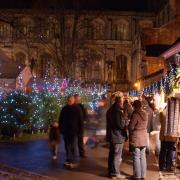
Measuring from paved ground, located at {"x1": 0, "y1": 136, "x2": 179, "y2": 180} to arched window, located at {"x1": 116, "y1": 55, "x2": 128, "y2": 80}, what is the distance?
45.9 metres

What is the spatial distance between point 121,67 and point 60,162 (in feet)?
167

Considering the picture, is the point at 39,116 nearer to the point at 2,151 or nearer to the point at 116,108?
the point at 2,151

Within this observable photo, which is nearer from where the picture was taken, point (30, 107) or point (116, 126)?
point (116, 126)

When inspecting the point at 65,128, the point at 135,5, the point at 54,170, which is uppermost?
the point at 135,5

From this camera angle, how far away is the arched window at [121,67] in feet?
210

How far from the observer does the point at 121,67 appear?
64562 mm

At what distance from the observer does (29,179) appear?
35.8ft

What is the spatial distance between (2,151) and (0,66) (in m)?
17.1

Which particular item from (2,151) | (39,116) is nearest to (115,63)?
(39,116)

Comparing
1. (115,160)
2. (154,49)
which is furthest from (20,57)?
(115,160)

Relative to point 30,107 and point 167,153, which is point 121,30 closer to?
point 30,107

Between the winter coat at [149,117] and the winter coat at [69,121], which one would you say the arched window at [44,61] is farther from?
the winter coat at [69,121]

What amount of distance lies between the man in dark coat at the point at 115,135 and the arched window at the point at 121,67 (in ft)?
172

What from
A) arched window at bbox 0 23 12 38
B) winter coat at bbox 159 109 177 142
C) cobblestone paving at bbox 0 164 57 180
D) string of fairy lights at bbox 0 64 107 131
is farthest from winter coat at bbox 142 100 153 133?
arched window at bbox 0 23 12 38
